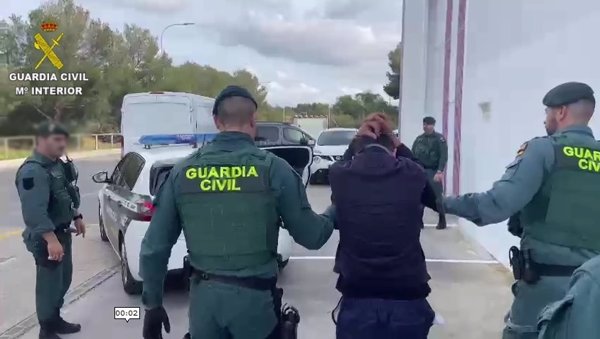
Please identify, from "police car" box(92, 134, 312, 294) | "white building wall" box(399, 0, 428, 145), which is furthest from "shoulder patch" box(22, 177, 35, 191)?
"white building wall" box(399, 0, 428, 145)

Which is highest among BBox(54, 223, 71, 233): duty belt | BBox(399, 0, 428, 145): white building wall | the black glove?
BBox(399, 0, 428, 145): white building wall

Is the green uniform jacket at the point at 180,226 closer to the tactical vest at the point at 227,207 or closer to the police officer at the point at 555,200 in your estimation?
the tactical vest at the point at 227,207

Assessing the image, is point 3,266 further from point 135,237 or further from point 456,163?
point 456,163

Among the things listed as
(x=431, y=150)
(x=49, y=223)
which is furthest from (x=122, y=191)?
(x=431, y=150)

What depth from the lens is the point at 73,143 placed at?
315cm

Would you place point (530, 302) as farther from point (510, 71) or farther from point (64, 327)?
point (510, 71)

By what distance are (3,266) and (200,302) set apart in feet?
16.8

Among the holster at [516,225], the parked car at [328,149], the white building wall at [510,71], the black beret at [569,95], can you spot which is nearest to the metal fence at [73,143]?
the holster at [516,225]

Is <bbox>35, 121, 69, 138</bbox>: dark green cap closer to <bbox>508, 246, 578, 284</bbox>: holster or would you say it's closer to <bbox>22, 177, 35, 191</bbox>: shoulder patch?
<bbox>22, 177, 35, 191</bbox>: shoulder patch

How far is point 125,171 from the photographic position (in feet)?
19.7

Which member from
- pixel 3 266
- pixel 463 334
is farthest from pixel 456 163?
pixel 3 266

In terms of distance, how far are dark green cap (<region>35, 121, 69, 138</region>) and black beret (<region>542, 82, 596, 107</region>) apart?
247 centimetres

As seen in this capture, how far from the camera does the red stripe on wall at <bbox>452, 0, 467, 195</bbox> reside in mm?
9305
